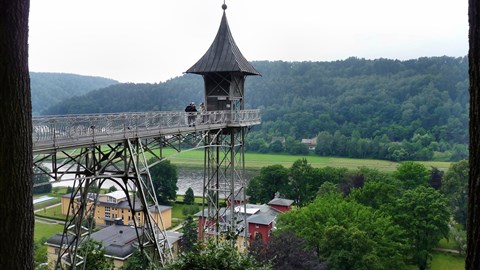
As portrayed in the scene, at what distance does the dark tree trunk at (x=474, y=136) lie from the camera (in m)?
2.72

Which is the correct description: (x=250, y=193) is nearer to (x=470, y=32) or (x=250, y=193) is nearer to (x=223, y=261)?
(x=223, y=261)

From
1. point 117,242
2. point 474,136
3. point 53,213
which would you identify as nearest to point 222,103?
point 474,136

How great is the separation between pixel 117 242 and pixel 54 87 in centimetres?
8368

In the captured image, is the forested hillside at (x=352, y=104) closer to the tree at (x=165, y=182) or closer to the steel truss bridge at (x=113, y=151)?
the tree at (x=165, y=182)

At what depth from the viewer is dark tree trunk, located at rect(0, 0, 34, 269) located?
3352 millimetres

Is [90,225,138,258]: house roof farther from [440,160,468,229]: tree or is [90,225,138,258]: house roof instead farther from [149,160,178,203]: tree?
[440,160,468,229]: tree

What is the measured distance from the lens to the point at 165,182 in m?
52.3

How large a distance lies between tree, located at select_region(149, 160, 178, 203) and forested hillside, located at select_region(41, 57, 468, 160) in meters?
17.4

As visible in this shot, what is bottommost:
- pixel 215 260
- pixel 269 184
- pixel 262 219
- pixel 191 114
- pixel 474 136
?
pixel 262 219

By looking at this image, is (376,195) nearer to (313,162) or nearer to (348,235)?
(348,235)

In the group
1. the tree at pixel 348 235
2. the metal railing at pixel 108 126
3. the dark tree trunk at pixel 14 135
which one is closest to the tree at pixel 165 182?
the tree at pixel 348 235

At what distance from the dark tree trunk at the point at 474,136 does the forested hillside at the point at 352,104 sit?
64.3 meters

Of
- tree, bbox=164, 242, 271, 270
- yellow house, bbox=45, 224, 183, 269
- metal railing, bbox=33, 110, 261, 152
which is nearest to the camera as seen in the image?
tree, bbox=164, 242, 271, 270

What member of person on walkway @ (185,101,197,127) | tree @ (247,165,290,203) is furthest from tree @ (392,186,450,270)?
tree @ (247,165,290,203)
